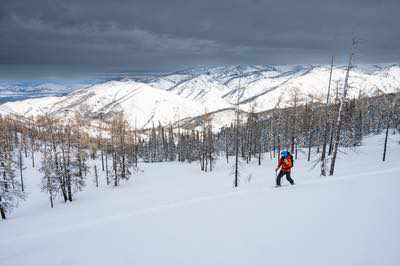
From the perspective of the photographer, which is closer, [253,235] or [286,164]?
[253,235]

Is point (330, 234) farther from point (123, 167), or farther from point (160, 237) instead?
point (123, 167)

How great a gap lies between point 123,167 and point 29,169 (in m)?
47.8

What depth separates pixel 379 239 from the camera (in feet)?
18.5

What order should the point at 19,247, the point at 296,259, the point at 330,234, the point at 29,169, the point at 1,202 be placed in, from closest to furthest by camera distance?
the point at 296,259, the point at 330,234, the point at 19,247, the point at 1,202, the point at 29,169

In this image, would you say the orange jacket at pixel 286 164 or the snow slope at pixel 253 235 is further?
the orange jacket at pixel 286 164

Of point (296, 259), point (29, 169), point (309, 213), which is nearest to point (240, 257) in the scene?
point (296, 259)

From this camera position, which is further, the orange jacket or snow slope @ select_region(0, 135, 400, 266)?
the orange jacket

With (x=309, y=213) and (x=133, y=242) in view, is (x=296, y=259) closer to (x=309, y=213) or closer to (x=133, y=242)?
(x=309, y=213)

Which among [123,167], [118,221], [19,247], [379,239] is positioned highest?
[379,239]

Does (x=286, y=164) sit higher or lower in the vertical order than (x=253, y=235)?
higher

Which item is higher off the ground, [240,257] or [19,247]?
[240,257]

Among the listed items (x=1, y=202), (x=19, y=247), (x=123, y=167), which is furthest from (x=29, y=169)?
(x=19, y=247)

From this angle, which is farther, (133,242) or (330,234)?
(133,242)

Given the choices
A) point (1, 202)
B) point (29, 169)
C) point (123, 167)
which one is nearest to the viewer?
point (1, 202)
